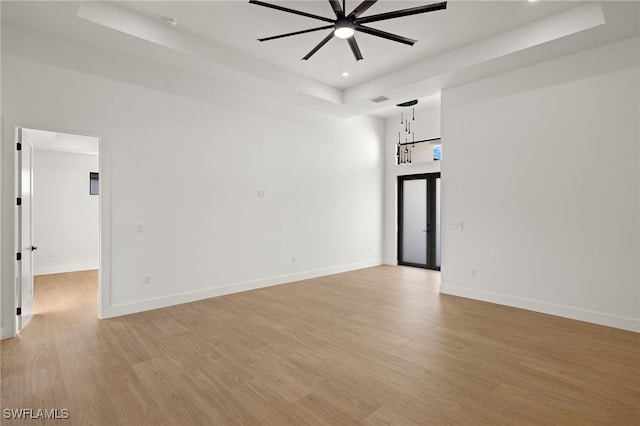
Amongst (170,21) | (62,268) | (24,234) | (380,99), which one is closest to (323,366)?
(24,234)

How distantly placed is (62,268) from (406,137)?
29.2ft

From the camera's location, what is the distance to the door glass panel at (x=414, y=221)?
805 cm

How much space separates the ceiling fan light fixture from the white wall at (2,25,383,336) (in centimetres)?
267

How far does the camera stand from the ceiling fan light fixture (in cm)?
350

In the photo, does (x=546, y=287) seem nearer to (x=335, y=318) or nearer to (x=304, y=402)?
(x=335, y=318)

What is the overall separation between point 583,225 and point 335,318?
3.54 m

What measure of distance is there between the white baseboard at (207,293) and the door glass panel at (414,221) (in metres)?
1.78

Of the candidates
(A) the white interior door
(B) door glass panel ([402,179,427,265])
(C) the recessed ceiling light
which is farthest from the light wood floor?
(C) the recessed ceiling light

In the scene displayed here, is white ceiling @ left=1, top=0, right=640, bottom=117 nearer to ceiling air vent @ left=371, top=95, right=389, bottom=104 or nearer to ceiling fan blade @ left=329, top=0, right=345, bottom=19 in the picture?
ceiling air vent @ left=371, top=95, right=389, bottom=104

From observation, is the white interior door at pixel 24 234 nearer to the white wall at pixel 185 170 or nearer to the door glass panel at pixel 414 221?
the white wall at pixel 185 170

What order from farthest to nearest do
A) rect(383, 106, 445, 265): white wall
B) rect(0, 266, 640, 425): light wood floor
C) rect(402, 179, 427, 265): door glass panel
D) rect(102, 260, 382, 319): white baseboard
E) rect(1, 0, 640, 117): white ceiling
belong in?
rect(383, 106, 445, 265): white wall
rect(402, 179, 427, 265): door glass panel
rect(102, 260, 382, 319): white baseboard
rect(1, 0, 640, 117): white ceiling
rect(0, 266, 640, 425): light wood floor

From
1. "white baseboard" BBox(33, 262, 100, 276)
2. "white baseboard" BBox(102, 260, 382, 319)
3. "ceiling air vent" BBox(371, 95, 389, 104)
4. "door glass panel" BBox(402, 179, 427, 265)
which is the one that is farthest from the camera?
"door glass panel" BBox(402, 179, 427, 265)

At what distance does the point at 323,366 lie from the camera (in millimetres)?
3066

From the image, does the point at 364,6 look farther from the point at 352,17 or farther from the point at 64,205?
the point at 64,205
